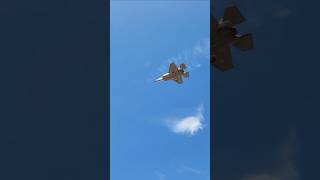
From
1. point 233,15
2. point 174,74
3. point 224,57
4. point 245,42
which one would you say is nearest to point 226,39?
point 245,42

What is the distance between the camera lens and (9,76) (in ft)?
190

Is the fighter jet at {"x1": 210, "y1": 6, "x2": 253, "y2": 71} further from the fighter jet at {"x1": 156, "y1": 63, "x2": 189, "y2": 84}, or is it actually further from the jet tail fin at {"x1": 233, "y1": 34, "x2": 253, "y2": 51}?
the fighter jet at {"x1": 156, "y1": 63, "x2": 189, "y2": 84}

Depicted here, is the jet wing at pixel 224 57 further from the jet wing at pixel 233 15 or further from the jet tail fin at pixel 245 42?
the jet wing at pixel 233 15

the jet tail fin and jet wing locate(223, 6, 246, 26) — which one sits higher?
jet wing locate(223, 6, 246, 26)

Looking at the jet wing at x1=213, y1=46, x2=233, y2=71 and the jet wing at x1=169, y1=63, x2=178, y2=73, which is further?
the jet wing at x1=169, y1=63, x2=178, y2=73

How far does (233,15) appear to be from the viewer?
40.9 meters

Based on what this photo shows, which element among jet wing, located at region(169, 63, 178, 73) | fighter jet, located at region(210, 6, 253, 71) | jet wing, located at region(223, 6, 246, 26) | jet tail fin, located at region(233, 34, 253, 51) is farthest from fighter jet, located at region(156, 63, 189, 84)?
jet wing, located at region(223, 6, 246, 26)

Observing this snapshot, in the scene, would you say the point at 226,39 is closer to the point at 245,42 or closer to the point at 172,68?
the point at 245,42

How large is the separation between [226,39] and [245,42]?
199cm

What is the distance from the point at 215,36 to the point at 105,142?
2130cm

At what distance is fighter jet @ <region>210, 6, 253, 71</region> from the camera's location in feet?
135

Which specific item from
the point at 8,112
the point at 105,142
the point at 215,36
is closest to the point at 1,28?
the point at 8,112

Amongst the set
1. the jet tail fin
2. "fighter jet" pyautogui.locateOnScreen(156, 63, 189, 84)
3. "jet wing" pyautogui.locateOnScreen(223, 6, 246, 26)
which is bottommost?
"fighter jet" pyautogui.locateOnScreen(156, 63, 189, 84)

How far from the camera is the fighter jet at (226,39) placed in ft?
135
